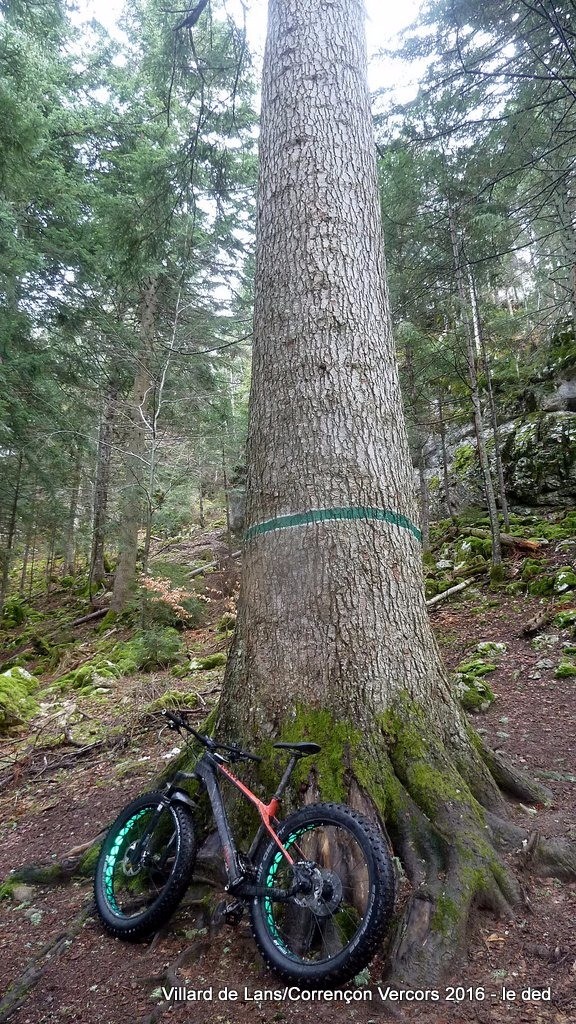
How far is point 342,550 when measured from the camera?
8.59ft

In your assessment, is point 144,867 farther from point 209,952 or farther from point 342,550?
point 342,550

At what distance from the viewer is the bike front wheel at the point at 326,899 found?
1778 millimetres

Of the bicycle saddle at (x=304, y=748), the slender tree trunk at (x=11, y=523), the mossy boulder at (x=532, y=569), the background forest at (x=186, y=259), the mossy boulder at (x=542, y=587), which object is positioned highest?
the background forest at (x=186, y=259)

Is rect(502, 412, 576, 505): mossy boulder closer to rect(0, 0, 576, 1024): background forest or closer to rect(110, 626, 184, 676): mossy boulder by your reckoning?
rect(0, 0, 576, 1024): background forest

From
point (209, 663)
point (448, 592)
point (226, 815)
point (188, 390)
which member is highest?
point (188, 390)

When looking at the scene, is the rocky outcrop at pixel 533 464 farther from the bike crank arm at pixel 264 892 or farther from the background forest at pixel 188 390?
the bike crank arm at pixel 264 892

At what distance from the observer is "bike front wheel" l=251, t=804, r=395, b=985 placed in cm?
178

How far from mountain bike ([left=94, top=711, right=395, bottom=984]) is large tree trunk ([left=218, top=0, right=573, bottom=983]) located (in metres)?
0.20

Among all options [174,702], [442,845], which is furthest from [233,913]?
[174,702]

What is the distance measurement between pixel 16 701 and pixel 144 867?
5.60 m

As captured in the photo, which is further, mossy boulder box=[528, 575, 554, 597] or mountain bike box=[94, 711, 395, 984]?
mossy boulder box=[528, 575, 554, 597]

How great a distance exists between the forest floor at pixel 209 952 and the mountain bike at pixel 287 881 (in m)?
0.12

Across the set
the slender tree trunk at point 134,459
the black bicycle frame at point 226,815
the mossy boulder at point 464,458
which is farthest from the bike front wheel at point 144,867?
the mossy boulder at point 464,458

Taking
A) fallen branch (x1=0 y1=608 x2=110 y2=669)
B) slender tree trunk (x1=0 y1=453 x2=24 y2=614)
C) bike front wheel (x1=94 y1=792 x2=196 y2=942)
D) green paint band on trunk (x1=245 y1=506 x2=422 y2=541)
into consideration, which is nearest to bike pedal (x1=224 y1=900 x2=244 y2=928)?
bike front wheel (x1=94 y1=792 x2=196 y2=942)
